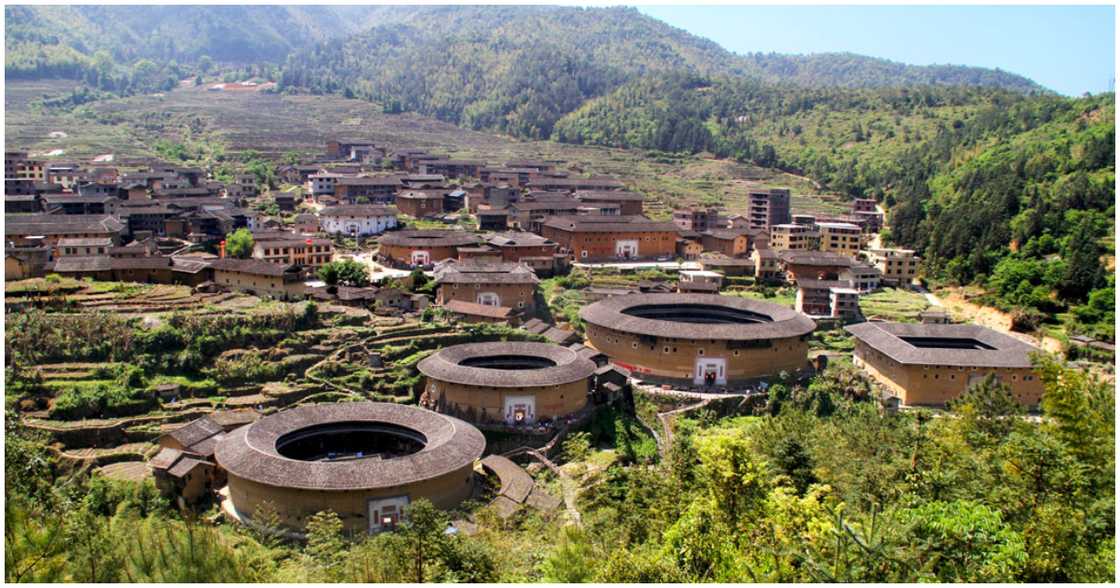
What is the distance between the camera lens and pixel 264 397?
89.2 feet

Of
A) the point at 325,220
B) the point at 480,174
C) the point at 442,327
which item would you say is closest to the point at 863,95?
the point at 480,174

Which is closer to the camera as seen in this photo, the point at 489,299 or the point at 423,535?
the point at 423,535

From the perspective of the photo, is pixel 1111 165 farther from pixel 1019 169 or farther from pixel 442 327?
pixel 442 327

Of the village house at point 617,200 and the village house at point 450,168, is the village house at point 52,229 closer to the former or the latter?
the village house at point 617,200

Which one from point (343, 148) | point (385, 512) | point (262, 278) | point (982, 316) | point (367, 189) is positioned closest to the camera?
point (385, 512)

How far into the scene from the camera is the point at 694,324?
34125 millimetres

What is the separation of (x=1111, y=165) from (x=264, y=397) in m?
50.2

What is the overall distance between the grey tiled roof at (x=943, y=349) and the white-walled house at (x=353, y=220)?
2744 cm

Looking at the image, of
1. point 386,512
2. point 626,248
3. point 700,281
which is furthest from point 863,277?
point 386,512

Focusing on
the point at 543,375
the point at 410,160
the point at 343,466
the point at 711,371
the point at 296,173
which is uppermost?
the point at 410,160

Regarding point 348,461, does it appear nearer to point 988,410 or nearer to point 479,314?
point 479,314

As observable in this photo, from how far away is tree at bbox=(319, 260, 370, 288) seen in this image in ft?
121

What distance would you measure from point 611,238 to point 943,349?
22.7 m

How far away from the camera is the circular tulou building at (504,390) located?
27.5 metres
